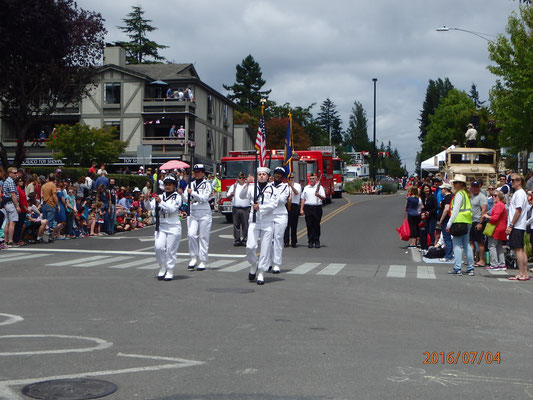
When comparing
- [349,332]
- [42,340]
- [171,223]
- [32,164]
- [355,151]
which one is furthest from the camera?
[355,151]

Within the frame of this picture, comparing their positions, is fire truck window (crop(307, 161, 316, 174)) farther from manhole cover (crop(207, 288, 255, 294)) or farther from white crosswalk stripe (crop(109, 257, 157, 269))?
manhole cover (crop(207, 288, 255, 294))

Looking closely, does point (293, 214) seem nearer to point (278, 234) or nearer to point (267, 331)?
point (278, 234)

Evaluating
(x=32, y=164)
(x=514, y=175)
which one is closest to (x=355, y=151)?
(x=32, y=164)

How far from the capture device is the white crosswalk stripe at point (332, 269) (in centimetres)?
1452

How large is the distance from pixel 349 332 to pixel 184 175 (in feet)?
78.0

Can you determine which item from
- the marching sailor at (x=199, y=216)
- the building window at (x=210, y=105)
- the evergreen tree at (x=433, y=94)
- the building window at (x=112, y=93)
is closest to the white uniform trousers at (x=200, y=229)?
the marching sailor at (x=199, y=216)

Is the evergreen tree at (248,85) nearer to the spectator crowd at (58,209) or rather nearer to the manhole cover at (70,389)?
the spectator crowd at (58,209)

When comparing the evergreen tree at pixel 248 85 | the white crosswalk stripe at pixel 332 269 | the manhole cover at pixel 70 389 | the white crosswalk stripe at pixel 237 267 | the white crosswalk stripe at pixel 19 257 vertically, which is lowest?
the white crosswalk stripe at pixel 332 269

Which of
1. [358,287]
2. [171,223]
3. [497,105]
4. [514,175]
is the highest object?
[497,105]

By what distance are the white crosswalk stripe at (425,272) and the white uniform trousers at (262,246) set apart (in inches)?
125

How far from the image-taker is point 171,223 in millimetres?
13305

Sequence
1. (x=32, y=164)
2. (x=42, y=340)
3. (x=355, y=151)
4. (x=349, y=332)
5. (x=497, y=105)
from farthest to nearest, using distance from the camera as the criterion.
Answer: (x=355, y=151), (x=32, y=164), (x=497, y=105), (x=349, y=332), (x=42, y=340)

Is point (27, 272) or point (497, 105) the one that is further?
point (497, 105)

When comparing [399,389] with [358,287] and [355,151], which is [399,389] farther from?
[355,151]
